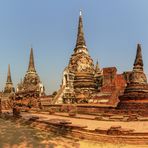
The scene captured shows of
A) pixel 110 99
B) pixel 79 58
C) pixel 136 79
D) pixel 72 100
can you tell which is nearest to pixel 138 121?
pixel 136 79

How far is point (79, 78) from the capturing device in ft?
101

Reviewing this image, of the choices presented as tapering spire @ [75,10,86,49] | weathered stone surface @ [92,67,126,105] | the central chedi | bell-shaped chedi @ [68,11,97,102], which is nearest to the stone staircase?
the central chedi

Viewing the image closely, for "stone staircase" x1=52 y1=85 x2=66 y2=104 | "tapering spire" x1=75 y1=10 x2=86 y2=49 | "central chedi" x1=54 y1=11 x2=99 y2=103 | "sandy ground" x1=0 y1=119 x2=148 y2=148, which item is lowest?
"sandy ground" x1=0 y1=119 x2=148 y2=148

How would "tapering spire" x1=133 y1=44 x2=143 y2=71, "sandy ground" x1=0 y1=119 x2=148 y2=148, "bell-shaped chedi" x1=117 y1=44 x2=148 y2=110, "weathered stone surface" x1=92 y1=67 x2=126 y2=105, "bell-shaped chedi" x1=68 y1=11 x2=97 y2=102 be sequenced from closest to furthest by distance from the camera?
"sandy ground" x1=0 y1=119 x2=148 y2=148
"bell-shaped chedi" x1=117 y1=44 x2=148 y2=110
"tapering spire" x1=133 y1=44 x2=143 y2=71
"weathered stone surface" x1=92 y1=67 x2=126 y2=105
"bell-shaped chedi" x1=68 y1=11 x2=97 y2=102

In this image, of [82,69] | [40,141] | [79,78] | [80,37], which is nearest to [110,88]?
[79,78]

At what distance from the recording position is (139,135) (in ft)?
26.9

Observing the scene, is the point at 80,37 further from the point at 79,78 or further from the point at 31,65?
the point at 31,65

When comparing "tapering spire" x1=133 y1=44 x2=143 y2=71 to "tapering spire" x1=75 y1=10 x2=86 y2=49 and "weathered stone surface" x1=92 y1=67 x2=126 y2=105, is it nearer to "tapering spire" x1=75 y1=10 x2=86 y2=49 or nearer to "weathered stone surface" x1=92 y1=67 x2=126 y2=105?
"weathered stone surface" x1=92 y1=67 x2=126 y2=105

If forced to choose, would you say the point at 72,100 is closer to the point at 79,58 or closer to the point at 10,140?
the point at 79,58

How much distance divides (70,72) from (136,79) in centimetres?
1327

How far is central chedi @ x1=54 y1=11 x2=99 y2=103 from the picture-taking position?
90.5ft

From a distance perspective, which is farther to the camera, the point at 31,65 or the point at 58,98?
the point at 31,65

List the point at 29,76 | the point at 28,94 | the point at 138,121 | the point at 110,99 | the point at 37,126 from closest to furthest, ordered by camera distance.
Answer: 1. the point at 37,126
2. the point at 138,121
3. the point at 28,94
4. the point at 110,99
5. the point at 29,76

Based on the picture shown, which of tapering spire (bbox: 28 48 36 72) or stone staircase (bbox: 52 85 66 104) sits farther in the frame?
tapering spire (bbox: 28 48 36 72)
